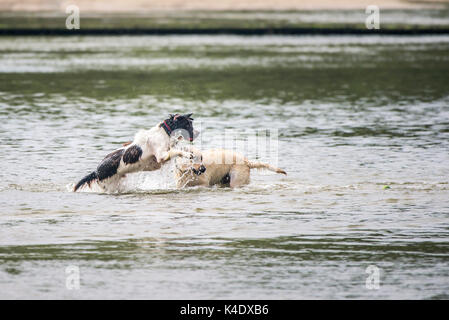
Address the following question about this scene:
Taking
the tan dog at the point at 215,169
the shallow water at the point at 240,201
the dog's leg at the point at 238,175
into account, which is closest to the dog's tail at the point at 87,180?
the shallow water at the point at 240,201

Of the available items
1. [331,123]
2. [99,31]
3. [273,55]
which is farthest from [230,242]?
[99,31]

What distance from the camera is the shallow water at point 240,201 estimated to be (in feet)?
32.6

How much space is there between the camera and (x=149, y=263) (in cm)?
1044

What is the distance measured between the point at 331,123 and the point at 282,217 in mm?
10238

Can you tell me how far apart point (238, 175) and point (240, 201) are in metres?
0.79

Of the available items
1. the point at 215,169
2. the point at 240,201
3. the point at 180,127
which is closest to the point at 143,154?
the point at 180,127

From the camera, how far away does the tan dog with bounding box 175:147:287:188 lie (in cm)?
1430

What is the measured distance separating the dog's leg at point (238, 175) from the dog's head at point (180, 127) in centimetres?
73

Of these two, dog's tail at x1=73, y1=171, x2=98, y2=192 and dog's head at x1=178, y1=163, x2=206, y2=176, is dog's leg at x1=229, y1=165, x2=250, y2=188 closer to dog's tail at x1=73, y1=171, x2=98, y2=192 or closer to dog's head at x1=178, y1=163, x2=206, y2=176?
dog's head at x1=178, y1=163, x2=206, y2=176

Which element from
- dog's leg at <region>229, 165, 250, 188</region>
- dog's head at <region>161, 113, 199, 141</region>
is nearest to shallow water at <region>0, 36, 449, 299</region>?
dog's leg at <region>229, 165, 250, 188</region>

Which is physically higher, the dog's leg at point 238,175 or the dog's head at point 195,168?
the dog's head at point 195,168

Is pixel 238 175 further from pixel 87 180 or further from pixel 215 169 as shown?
pixel 87 180

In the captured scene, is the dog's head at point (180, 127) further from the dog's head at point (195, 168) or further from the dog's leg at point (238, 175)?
the dog's leg at point (238, 175)

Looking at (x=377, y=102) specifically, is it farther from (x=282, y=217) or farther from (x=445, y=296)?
(x=445, y=296)
